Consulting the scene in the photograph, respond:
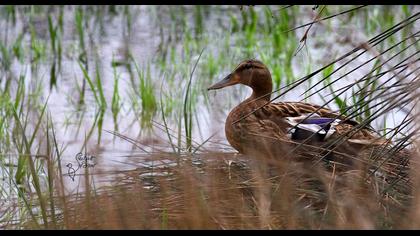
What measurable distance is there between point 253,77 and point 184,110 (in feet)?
2.04

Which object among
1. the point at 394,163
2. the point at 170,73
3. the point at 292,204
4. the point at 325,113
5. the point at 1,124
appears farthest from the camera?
the point at 170,73

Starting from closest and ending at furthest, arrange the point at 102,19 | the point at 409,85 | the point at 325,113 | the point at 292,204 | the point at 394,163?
the point at 292,204, the point at 409,85, the point at 394,163, the point at 325,113, the point at 102,19

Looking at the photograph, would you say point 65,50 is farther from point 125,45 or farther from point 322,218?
point 322,218

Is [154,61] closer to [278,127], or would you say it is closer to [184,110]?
[184,110]

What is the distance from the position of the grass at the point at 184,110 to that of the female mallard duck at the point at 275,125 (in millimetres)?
115

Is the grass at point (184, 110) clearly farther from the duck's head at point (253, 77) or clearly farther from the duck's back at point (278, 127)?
the duck's head at point (253, 77)

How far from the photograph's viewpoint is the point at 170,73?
22.3 ft

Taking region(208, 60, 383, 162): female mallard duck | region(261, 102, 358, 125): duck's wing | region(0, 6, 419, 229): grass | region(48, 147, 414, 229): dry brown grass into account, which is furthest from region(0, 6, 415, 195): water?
region(48, 147, 414, 229): dry brown grass

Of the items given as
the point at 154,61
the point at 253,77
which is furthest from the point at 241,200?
the point at 154,61

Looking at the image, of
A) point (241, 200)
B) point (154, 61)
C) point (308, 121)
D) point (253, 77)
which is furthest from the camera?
point (154, 61)

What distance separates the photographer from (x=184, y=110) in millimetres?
4855

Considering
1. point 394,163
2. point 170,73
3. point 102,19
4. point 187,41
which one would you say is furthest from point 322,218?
point 102,19

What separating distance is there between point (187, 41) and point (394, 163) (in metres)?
3.76

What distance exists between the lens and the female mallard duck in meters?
4.38
